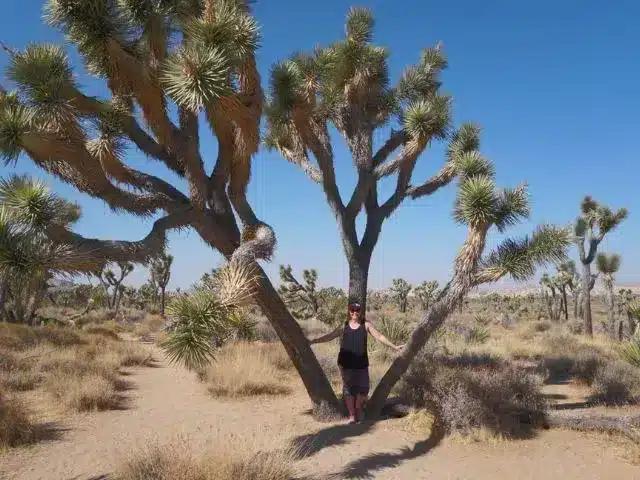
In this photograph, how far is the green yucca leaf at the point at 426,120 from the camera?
24.8ft

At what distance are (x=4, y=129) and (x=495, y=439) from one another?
633cm

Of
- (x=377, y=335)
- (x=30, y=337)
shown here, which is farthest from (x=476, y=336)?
(x=30, y=337)

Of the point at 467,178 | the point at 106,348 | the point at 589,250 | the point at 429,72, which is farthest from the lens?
the point at 589,250

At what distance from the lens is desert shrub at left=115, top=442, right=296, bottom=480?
4109mm

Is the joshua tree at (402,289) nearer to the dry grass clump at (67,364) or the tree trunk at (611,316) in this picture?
the tree trunk at (611,316)

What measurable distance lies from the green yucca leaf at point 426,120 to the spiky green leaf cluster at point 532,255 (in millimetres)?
2211

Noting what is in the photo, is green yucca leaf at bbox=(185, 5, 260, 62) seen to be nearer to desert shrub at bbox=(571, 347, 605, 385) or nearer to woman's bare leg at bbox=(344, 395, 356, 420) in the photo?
Result: woman's bare leg at bbox=(344, 395, 356, 420)

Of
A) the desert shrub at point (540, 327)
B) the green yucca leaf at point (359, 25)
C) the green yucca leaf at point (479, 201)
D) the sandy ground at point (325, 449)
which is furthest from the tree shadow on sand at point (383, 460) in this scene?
the desert shrub at point (540, 327)

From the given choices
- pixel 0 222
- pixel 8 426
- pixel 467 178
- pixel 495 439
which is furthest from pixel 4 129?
pixel 495 439

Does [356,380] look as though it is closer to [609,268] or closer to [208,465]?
[208,465]

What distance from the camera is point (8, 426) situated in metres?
5.84

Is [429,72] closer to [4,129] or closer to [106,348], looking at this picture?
[4,129]

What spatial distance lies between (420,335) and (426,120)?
320 centimetres

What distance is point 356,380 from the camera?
6473 mm
